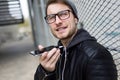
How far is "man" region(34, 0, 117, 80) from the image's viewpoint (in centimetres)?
165

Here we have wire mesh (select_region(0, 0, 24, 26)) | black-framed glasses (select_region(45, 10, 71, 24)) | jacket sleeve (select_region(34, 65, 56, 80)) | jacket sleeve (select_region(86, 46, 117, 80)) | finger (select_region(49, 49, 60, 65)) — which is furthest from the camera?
wire mesh (select_region(0, 0, 24, 26))

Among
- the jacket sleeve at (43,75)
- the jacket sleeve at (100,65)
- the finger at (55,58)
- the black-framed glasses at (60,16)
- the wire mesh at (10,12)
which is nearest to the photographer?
the jacket sleeve at (100,65)

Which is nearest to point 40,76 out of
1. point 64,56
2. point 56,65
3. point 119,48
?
point 56,65

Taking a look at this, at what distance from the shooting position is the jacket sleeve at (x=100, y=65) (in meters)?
1.64

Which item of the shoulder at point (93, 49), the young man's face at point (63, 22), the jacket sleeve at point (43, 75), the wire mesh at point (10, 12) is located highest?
the young man's face at point (63, 22)

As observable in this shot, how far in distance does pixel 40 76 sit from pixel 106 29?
0.68m

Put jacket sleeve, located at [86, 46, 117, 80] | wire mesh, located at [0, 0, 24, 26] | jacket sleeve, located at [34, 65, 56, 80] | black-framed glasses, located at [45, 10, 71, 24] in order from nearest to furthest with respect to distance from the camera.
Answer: jacket sleeve, located at [86, 46, 117, 80], black-framed glasses, located at [45, 10, 71, 24], jacket sleeve, located at [34, 65, 56, 80], wire mesh, located at [0, 0, 24, 26]

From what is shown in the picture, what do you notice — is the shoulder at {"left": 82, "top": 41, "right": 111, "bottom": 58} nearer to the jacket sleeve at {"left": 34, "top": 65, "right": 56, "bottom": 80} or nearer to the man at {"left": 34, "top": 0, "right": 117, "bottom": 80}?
the man at {"left": 34, "top": 0, "right": 117, "bottom": 80}

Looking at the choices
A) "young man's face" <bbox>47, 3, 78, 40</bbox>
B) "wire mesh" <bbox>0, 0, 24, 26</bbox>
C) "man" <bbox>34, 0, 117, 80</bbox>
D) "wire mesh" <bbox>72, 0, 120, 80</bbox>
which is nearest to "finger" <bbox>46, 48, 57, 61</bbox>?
"man" <bbox>34, 0, 117, 80</bbox>

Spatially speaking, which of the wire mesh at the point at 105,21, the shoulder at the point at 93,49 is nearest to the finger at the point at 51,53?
the shoulder at the point at 93,49

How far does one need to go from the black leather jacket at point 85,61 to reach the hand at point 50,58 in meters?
0.04

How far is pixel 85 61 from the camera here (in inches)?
66.2

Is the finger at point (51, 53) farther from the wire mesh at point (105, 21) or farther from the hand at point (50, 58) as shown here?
the wire mesh at point (105, 21)

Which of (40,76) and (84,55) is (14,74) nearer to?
(40,76)
